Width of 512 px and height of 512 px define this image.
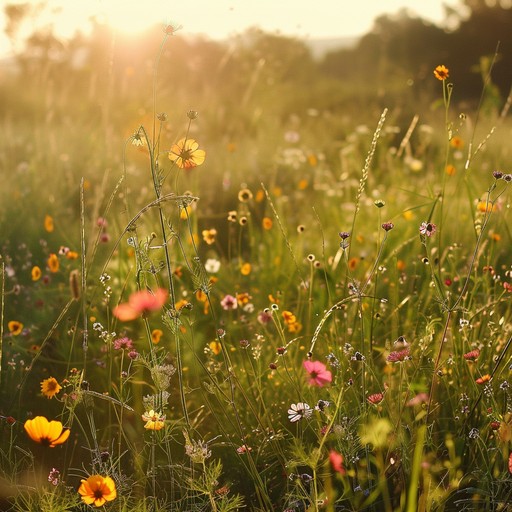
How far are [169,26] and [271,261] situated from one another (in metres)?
1.44

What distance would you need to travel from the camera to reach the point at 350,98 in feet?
37.0

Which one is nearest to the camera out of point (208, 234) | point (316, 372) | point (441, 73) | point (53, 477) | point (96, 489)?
point (96, 489)

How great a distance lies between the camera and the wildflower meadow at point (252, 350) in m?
1.49

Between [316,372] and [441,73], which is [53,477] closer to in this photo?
[316,372]

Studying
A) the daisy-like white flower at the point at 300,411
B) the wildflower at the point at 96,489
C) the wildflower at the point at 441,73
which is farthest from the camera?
the wildflower at the point at 441,73

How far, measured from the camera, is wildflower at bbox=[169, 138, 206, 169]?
1.51m

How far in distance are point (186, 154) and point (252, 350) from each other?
84 centimetres

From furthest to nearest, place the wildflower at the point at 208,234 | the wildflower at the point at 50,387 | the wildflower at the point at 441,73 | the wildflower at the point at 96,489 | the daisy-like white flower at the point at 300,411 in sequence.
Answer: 1. the wildflower at the point at 208,234
2. the wildflower at the point at 441,73
3. the wildflower at the point at 50,387
4. the daisy-like white flower at the point at 300,411
5. the wildflower at the point at 96,489

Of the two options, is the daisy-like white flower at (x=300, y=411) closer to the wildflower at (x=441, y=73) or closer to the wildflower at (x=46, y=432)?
the wildflower at (x=46, y=432)

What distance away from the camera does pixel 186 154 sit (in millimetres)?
1521

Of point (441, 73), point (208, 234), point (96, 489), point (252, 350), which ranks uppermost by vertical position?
point (441, 73)

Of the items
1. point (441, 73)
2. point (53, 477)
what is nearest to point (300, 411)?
point (53, 477)

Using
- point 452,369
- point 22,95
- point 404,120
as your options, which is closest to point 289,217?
point 452,369

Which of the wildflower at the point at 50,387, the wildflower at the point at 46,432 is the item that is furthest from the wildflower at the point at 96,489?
the wildflower at the point at 50,387
